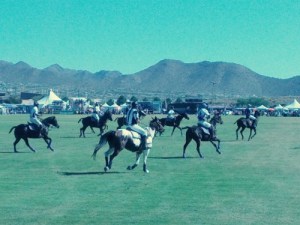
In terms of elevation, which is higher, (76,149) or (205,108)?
(205,108)

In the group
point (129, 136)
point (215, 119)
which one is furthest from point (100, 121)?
point (129, 136)

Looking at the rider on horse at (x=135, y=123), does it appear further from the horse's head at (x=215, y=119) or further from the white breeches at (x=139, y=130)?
the horse's head at (x=215, y=119)

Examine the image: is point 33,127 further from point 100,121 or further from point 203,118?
point 100,121

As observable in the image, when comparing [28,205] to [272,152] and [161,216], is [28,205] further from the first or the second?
[272,152]

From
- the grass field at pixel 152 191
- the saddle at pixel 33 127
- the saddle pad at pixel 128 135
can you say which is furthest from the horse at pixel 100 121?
the saddle pad at pixel 128 135

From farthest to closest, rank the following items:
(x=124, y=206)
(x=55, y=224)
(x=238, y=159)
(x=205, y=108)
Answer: (x=205, y=108) → (x=238, y=159) → (x=124, y=206) → (x=55, y=224)

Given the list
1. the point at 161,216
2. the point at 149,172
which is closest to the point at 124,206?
the point at 161,216

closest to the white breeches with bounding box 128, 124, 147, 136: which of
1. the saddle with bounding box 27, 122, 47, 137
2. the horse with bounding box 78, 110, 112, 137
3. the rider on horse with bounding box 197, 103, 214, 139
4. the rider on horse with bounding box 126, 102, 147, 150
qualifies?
the rider on horse with bounding box 126, 102, 147, 150

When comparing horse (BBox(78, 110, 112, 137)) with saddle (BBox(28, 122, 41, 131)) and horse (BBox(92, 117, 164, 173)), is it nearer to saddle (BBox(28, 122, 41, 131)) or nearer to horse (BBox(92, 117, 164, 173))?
saddle (BBox(28, 122, 41, 131))

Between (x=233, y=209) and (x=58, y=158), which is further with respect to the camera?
(x=58, y=158)

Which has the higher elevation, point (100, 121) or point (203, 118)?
point (203, 118)

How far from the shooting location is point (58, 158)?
21.2 metres

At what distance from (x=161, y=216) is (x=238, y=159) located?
11.2 m

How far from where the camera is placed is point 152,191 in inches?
515
